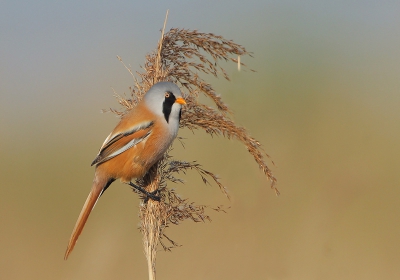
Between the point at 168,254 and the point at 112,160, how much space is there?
102 inches

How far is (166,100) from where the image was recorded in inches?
123

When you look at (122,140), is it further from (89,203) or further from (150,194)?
(150,194)

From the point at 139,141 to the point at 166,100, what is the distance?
1.49ft

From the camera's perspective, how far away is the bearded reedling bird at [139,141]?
307 centimetres

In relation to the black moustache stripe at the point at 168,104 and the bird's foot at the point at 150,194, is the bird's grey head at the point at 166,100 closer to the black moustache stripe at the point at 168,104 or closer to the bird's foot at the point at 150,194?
the black moustache stripe at the point at 168,104

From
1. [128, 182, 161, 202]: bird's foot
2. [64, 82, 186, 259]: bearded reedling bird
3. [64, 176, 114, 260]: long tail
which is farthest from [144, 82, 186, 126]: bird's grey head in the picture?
[64, 176, 114, 260]: long tail

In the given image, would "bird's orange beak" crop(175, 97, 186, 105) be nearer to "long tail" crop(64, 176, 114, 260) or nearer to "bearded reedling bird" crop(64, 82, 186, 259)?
→ "bearded reedling bird" crop(64, 82, 186, 259)

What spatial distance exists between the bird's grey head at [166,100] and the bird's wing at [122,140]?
0.17 metres

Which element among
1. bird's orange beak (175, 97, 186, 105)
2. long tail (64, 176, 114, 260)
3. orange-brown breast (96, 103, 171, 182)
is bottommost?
long tail (64, 176, 114, 260)

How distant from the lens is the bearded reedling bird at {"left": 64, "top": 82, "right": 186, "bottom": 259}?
3.07 m

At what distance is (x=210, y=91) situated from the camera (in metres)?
2.96

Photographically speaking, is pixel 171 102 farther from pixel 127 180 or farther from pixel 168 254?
pixel 168 254

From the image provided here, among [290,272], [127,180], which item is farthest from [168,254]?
[127,180]

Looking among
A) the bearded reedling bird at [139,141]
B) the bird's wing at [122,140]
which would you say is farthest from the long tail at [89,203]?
the bird's wing at [122,140]
